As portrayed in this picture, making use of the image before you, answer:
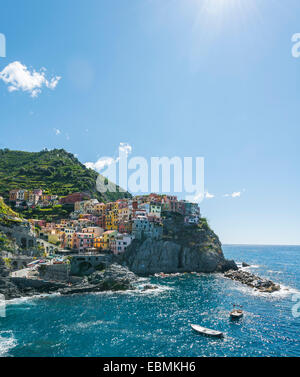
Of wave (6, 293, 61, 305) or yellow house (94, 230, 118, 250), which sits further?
yellow house (94, 230, 118, 250)

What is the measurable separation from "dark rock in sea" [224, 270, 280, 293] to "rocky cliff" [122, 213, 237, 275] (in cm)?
995

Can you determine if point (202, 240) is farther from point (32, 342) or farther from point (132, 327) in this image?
point (32, 342)

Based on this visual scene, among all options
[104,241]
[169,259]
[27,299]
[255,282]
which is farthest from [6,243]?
[255,282]

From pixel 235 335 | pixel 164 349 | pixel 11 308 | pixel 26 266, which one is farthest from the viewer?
pixel 26 266

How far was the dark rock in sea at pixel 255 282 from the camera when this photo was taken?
68.1 metres

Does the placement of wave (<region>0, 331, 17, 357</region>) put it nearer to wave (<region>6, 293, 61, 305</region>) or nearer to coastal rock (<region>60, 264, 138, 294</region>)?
wave (<region>6, 293, 61, 305</region>)

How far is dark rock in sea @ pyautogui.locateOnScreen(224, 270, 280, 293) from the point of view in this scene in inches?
2682

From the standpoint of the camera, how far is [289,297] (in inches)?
2389

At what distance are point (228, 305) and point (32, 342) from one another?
40234 mm

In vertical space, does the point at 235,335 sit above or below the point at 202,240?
below

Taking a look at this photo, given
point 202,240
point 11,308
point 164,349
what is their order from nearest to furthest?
point 164,349 → point 11,308 → point 202,240

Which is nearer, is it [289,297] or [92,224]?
[289,297]

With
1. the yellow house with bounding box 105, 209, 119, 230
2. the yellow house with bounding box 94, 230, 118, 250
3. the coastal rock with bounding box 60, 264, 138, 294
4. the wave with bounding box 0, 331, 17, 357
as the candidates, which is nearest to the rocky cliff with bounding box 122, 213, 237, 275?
the yellow house with bounding box 94, 230, 118, 250

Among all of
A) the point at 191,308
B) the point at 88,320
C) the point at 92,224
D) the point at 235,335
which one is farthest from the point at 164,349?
the point at 92,224
